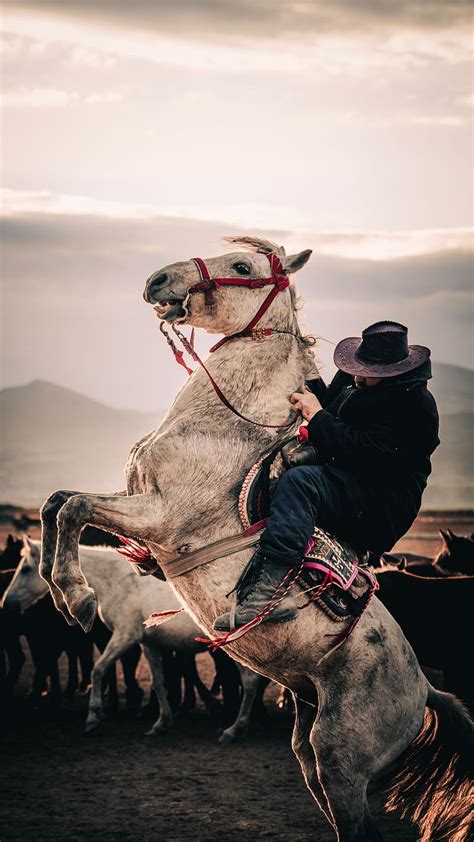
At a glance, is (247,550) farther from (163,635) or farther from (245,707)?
(163,635)

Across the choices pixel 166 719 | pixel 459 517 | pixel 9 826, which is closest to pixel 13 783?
pixel 9 826

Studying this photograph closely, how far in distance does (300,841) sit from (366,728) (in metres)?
3.57

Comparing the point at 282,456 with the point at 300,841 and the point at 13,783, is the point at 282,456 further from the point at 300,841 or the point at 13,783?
the point at 13,783

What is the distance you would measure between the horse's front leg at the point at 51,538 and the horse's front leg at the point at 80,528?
0.42 ft

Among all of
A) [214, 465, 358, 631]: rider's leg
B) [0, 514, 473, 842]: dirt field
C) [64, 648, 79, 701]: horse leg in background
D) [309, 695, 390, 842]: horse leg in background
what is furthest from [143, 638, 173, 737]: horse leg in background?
[214, 465, 358, 631]: rider's leg

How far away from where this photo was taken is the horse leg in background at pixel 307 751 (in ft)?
17.4

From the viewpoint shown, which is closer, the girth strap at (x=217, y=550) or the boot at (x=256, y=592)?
the boot at (x=256, y=592)

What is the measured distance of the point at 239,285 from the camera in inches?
203

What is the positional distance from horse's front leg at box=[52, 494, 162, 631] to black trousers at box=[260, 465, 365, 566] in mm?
630

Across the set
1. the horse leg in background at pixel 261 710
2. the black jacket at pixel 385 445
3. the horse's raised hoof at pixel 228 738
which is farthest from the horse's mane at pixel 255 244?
the horse leg in background at pixel 261 710

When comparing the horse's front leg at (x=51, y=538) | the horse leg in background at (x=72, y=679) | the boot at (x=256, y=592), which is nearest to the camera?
the boot at (x=256, y=592)

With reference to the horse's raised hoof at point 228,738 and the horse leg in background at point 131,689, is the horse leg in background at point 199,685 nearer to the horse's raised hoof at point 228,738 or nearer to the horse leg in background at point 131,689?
the horse leg in background at point 131,689

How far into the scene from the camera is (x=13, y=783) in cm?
990

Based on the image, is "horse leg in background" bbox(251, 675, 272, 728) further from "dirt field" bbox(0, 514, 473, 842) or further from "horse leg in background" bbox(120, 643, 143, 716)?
"horse leg in background" bbox(120, 643, 143, 716)
